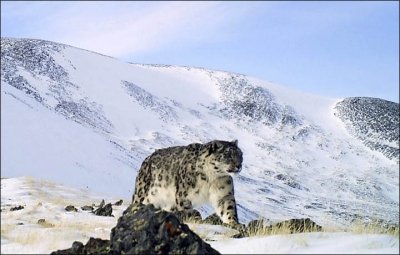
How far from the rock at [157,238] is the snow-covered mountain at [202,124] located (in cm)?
2491

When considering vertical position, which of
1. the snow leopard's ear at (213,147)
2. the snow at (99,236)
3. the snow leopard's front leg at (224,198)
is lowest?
the snow at (99,236)

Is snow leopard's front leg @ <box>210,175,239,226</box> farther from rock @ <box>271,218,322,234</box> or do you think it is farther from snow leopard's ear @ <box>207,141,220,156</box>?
rock @ <box>271,218,322,234</box>

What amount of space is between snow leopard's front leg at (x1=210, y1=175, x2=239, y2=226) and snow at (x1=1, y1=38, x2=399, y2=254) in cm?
107

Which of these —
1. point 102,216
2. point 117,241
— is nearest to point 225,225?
point 102,216

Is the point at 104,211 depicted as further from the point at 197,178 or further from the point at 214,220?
the point at 214,220

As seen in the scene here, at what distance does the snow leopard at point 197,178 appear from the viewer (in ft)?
40.2

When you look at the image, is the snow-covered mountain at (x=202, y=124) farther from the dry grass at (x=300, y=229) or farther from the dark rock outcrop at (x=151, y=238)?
the dark rock outcrop at (x=151, y=238)

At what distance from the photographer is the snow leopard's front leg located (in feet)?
39.9

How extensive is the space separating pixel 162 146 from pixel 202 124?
792 inches

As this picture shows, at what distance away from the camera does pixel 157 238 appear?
24.3ft

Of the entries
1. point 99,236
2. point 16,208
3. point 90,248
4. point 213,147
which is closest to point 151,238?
point 90,248

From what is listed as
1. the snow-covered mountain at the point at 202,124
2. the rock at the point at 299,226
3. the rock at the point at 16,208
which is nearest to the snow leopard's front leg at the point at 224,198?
the rock at the point at 299,226

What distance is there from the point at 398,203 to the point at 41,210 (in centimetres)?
878

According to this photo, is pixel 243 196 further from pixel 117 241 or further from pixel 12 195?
pixel 117 241
